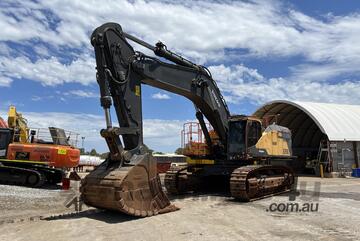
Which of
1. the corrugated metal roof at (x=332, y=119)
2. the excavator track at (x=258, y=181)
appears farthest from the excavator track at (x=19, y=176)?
the corrugated metal roof at (x=332, y=119)

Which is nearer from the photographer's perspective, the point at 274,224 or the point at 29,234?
the point at 29,234

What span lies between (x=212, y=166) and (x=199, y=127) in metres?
1.58

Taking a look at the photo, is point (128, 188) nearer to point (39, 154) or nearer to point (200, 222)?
point (200, 222)

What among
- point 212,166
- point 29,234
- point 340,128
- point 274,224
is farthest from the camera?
point 340,128

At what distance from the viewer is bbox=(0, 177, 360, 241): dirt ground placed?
8258 millimetres

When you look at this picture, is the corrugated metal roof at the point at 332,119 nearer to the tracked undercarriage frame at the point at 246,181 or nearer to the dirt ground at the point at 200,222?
the tracked undercarriage frame at the point at 246,181

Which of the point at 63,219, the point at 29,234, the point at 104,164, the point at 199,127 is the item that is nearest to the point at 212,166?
the point at 199,127

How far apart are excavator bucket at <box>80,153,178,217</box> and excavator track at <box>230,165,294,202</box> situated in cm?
312

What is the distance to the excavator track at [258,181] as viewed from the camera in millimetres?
13273

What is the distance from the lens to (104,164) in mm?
10625

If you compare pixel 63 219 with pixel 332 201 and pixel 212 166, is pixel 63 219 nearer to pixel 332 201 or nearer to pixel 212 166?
pixel 212 166

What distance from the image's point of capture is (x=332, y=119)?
31422mm

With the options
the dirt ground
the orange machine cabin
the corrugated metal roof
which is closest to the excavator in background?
the orange machine cabin

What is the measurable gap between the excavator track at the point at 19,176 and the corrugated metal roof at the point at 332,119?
19.7m
